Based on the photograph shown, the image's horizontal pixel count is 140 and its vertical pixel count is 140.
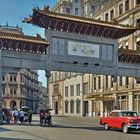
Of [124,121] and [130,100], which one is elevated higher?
[130,100]

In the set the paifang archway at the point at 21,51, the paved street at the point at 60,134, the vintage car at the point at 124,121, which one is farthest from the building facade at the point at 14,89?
the paved street at the point at 60,134

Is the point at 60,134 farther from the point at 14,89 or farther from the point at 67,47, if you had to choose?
the point at 14,89

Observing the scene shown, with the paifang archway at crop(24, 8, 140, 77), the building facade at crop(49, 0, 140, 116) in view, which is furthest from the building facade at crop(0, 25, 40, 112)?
the paifang archway at crop(24, 8, 140, 77)

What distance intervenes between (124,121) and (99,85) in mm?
39878

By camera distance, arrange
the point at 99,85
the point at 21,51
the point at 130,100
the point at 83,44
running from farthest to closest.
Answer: the point at 99,85 < the point at 130,100 < the point at 83,44 < the point at 21,51

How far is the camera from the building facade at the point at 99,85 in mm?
54594

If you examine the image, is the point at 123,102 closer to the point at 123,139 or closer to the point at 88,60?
A: the point at 88,60

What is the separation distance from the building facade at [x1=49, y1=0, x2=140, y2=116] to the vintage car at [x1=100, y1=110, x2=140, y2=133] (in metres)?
8.70

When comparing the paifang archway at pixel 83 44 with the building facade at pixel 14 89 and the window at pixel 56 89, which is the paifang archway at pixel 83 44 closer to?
the window at pixel 56 89

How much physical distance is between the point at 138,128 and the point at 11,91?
303 ft

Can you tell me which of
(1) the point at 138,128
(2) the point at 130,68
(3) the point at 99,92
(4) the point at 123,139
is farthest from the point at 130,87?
(4) the point at 123,139

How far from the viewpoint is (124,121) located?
26781 mm

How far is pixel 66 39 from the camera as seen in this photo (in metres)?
34.2

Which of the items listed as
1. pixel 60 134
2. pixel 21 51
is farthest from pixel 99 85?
pixel 60 134
